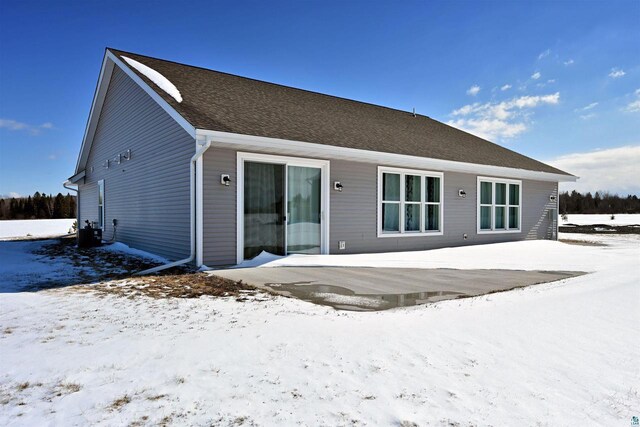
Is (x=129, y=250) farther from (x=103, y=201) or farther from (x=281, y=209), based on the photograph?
(x=281, y=209)

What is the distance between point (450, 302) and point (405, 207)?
6078mm

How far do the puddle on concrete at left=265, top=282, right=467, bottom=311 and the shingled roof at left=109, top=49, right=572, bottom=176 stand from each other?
11.8ft

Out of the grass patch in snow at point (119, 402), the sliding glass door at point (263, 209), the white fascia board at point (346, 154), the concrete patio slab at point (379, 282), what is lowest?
the concrete patio slab at point (379, 282)

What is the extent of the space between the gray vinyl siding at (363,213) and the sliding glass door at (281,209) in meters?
0.36

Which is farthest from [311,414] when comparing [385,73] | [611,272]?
[385,73]

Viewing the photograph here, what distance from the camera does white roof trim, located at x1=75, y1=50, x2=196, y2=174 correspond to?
7639mm

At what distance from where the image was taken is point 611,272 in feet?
21.9

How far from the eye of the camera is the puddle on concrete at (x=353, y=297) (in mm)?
4492

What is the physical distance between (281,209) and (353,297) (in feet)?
Result: 12.6

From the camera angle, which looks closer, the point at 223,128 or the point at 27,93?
the point at 223,128

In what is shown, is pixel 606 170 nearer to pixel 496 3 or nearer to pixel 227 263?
pixel 496 3

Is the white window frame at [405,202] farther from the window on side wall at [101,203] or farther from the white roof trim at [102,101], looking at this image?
the window on side wall at [101,203]

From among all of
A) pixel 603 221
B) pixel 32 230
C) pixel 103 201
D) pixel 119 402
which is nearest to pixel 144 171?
pixel 103 201

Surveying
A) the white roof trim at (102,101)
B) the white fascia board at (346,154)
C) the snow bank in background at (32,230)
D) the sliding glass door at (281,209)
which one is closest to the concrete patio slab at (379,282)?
the sliding glass door at (281,209)
